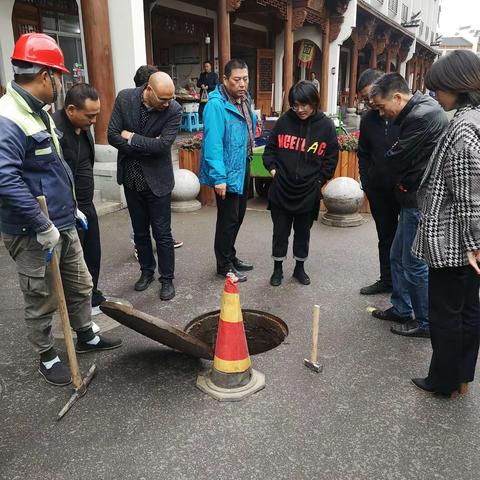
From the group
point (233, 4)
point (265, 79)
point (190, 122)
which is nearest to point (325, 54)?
point (265, 79)

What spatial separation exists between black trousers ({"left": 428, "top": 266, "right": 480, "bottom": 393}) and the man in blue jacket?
2.27m

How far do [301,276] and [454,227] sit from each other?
228 cm

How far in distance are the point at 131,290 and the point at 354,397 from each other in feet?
7.99

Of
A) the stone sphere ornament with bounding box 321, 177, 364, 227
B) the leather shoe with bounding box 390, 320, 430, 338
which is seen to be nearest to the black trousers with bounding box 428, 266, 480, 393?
the leather shoe with bounding box 390, 320, 430, 338

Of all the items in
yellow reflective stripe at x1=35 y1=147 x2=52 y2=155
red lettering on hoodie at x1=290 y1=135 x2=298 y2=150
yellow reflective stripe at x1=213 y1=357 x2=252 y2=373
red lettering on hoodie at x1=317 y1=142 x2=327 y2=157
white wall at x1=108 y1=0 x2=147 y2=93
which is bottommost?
yellow reflective stripe at x1=213 y1=357 x2=252 y2=373

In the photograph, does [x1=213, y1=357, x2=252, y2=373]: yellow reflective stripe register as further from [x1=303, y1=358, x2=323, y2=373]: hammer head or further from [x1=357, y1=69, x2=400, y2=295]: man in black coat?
[x1=357, y1=69, x2=400, y2=295]: man in black coat

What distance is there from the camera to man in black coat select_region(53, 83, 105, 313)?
332cm

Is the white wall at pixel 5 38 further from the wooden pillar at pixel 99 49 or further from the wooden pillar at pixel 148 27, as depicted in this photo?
the wooden pillar at pixel 148 27

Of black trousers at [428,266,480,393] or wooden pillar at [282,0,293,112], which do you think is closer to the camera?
black trousers at [428,266,480,393]

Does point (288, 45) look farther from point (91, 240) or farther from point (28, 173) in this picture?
point (28, 173)

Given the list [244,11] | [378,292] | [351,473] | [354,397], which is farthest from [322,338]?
[244,11]

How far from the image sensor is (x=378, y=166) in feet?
12.8

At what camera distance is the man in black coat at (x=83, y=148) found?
332 centimetres

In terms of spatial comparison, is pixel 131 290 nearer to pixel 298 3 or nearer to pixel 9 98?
pixel 9 98
